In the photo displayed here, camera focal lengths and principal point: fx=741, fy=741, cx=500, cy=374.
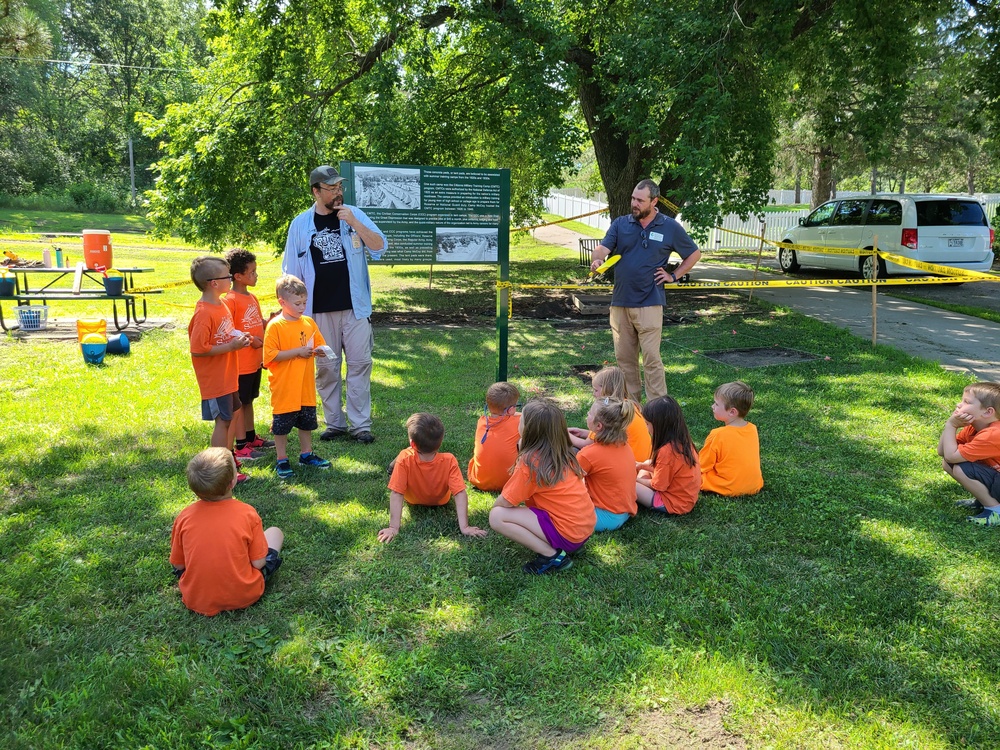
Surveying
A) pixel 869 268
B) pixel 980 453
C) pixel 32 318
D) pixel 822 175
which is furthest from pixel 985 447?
pixel 822 175

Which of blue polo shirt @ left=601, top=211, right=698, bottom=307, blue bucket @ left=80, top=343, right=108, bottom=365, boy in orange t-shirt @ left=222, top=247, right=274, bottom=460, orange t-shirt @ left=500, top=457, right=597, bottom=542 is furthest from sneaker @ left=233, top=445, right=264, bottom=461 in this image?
blue bucket @ left=80, top=343, right=108, bottom=365

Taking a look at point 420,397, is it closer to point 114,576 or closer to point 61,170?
point 114,576

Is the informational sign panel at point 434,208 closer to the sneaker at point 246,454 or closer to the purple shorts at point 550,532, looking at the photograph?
the sneaker at point 246,454

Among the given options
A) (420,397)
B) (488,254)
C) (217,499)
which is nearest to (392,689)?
(217,499)

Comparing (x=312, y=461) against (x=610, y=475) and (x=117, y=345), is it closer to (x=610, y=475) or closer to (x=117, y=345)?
(x=610, y=475)

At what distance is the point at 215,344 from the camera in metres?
4.77

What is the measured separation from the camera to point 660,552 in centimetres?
416

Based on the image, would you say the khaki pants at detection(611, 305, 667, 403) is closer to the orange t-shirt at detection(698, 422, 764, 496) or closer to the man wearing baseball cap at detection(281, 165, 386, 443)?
the orange t-shirt at detection(698, 422, 764, 496)

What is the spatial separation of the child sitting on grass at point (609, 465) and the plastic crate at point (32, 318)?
870 centimetres

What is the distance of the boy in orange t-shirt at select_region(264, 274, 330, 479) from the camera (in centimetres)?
509

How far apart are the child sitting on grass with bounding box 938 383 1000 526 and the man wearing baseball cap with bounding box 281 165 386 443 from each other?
413cm

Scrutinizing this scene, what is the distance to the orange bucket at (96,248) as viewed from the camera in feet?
39.1

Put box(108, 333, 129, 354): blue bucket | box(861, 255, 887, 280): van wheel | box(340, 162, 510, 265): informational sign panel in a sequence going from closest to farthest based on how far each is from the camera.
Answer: box(340, 162, 510, 265): informational sign panel → box(108, 333, 129, 354): blue bucket → box(861, 255, 887, 280): van wheel

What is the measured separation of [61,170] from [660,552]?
46.2 metres
